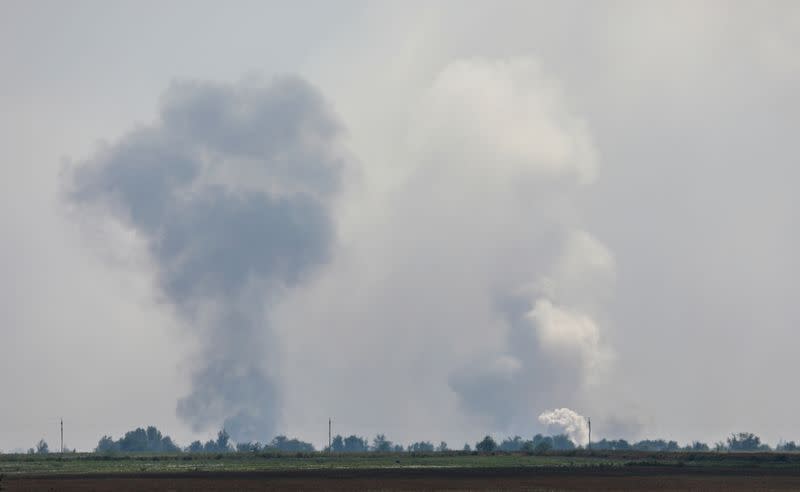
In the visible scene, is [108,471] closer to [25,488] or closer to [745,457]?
[25,488]

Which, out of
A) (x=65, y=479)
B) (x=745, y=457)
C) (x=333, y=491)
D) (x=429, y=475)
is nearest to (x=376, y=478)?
(x=429, y=475)

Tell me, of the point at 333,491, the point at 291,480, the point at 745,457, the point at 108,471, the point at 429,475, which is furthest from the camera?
the point at 745,457

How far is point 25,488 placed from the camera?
11762cm

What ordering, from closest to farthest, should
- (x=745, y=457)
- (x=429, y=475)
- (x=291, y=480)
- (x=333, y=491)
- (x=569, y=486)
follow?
(x=333, y=491), (x=569, y=486), (x=291, y=480), (x=429, y=475), (x=745, y=457)

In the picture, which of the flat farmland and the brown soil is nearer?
the brown soil

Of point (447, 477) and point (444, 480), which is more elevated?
point (444, 480)

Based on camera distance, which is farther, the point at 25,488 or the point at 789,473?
the point at 789,473

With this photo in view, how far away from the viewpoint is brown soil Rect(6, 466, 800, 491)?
117 metres

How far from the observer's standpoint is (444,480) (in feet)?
422

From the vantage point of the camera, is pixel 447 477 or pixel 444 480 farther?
pixel 447 477

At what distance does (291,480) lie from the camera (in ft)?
426

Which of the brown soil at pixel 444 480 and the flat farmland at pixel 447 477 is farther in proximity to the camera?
the flat farmland at pixel 447 477

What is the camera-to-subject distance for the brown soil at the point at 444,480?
11712 centimetres

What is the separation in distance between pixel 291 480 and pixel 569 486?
108 ft
